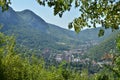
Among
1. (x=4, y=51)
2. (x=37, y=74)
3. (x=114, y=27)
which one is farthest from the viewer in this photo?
(x=37, y=74)

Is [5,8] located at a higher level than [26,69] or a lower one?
higher

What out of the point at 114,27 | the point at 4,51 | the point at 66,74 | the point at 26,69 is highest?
the point at 114,27

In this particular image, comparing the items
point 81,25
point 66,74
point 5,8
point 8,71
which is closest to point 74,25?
point 81,25

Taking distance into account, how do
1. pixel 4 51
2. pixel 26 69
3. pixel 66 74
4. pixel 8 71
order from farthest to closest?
pixel 66 74, pixel 26 69, pixel 4 51, pixel 8 71

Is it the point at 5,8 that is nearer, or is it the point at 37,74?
the point at 5,8

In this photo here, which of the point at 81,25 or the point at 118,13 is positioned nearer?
the point at 118,13

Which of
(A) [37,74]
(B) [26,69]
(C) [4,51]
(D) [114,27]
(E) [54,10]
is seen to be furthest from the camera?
(A) [37,74]

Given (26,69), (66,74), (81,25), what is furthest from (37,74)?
(81,25)

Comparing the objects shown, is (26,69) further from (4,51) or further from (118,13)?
(118,13)

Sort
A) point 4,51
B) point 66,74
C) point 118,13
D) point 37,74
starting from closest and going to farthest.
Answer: point 118,13, point 4,51, point 37,74, point 66,74

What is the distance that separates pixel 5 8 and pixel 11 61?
22664mm

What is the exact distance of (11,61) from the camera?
30.9m

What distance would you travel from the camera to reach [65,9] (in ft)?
A: 28.4

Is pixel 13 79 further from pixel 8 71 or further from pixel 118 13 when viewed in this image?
pixel 118 13
